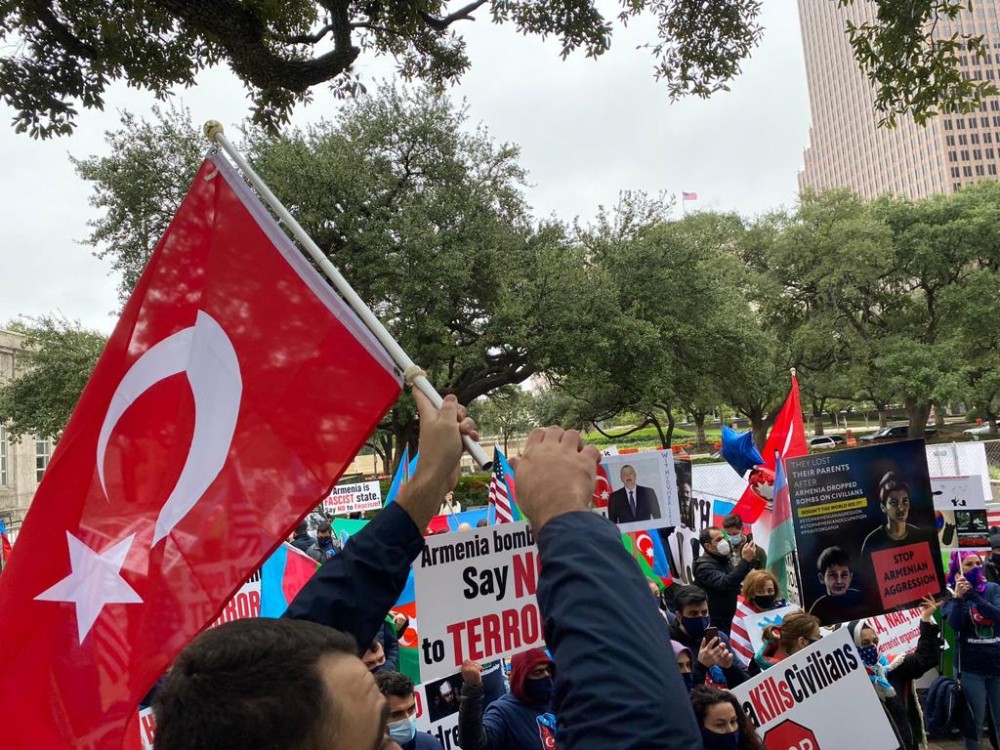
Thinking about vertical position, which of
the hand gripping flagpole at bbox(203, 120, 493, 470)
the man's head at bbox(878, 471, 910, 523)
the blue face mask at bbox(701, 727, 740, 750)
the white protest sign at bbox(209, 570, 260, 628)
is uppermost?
the hand gripping flagpole at bbox(203, 120, 493, 470)

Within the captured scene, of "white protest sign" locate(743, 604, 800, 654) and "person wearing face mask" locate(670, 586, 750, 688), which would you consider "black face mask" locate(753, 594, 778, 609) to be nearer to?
"white protest sign" locate(743, 604, 800, 654)

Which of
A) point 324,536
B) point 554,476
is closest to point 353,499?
point 324,536

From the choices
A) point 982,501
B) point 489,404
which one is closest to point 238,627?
point 982,501

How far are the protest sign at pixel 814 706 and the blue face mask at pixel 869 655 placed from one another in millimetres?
821

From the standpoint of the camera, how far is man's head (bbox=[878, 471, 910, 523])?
5.02 meters

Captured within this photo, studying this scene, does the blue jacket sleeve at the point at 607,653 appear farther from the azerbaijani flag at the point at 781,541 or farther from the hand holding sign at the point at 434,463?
the azerbaijani flag at the point at 781,541

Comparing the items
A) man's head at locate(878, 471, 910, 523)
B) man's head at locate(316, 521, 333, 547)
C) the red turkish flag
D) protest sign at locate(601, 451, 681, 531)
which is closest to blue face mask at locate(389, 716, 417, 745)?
the red turkish flag

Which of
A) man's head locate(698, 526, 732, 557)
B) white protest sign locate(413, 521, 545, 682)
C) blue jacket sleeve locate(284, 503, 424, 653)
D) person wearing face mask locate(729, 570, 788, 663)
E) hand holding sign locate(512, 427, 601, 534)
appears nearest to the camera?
hand holding sign locate(512, 427, 601, 534)

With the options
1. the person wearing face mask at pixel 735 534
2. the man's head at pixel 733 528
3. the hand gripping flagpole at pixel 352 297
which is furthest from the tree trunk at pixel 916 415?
the hand gripping flagpole at pixel 352 297

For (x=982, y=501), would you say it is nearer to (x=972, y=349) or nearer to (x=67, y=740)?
(x=67, y=740)

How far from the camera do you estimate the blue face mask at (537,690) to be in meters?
3.66

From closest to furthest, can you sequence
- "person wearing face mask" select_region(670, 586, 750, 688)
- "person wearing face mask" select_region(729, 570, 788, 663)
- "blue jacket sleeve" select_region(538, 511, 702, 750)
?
"blue jacket sleeve" select_region(538, 511, 702, 750) < "person wearing face mask" select_region(670, 586, 750, 688) < "person wearing face mask" select_region(729, 570, 788, 663)

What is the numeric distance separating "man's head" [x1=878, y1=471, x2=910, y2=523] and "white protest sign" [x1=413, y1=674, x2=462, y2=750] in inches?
123

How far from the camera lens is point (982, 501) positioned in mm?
7754
